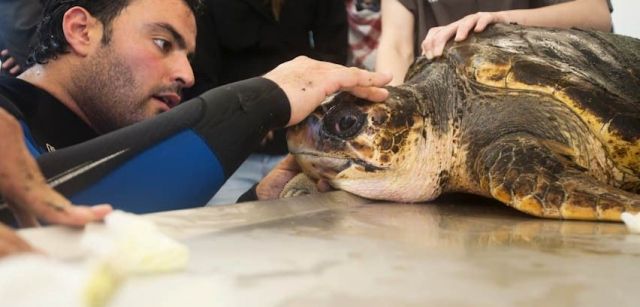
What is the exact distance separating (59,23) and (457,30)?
0.89 meters

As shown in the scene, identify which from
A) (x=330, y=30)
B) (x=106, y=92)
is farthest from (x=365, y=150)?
(x=330, y=30)

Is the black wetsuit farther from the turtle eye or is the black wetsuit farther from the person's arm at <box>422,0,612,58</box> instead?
the person's arm at <box>422,0,612,58</box>

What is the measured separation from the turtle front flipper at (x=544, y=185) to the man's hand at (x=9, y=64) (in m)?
1.26

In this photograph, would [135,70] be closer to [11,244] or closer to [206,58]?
[206,58]

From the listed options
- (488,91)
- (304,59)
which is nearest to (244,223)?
(304,59)

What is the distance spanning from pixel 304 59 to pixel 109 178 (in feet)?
1.59

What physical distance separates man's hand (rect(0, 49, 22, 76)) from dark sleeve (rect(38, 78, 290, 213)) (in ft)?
2.91

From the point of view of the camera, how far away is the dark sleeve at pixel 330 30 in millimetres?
1938

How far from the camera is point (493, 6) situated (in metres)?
1.62

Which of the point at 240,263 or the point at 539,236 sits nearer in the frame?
the point at 240,263

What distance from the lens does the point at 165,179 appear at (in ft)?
2.68

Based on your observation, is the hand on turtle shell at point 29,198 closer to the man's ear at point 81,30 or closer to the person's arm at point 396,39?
the man's ear at point 81,30

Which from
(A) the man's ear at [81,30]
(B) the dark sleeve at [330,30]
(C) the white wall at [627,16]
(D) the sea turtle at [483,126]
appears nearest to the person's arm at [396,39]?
(B) the dark sleeve at [330,30]

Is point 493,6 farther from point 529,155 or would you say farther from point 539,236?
point 539,236
